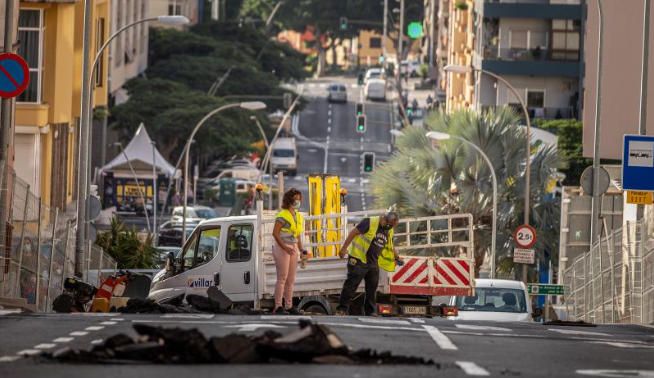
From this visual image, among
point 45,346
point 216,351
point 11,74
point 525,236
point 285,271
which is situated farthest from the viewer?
point 525,236

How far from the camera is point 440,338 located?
57.0ft

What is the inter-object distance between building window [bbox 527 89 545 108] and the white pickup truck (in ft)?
177

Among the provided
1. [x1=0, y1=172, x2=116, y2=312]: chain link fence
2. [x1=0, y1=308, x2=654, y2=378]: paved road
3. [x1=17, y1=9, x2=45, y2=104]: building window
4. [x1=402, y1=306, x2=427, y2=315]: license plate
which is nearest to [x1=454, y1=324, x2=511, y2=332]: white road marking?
[x1=0, y1=308, x2=654, y2=378]: paved road

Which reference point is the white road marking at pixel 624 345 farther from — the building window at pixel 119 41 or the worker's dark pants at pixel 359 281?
the building window at pixel 119 41

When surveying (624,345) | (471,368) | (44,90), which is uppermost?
(44,90)

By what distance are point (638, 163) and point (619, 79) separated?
1838 centimetres

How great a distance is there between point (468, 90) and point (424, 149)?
38.6m

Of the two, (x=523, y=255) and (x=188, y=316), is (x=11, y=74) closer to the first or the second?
(x=188, y=316)

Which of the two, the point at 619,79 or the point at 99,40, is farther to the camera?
the point at 99,40

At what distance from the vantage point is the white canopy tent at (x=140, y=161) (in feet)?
252

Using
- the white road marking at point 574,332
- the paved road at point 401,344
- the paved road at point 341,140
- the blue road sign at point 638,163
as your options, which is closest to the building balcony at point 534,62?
the paved road at point 341,140

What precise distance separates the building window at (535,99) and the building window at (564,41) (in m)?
1.98

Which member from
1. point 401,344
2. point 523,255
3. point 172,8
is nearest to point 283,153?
point 172,8

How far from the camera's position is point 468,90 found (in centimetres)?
9162
